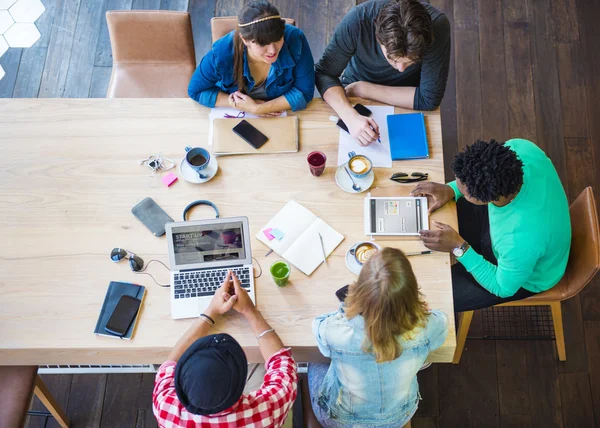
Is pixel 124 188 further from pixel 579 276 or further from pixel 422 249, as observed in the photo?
pixel 579 276

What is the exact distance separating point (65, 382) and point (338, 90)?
1848 mm

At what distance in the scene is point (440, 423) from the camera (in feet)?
7.59

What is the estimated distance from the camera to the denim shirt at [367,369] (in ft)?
4.62

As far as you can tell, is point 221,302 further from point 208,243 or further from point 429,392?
point 429,392

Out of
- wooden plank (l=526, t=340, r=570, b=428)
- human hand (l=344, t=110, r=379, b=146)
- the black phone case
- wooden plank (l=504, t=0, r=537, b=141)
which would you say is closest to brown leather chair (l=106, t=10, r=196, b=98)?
the black phone case

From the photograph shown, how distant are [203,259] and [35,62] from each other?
7.41 feet

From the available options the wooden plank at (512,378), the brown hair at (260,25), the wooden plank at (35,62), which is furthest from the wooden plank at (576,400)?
the wooden plank at (35,62)

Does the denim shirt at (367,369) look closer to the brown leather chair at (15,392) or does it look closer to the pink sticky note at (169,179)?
the pink sticky note at (169,179)

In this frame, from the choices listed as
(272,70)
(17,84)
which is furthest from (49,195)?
(17,84)

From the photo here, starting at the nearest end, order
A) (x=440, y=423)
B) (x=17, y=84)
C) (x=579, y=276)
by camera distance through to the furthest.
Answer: (x=579, y=276), (x=440, y=423), (x=17, y=84)

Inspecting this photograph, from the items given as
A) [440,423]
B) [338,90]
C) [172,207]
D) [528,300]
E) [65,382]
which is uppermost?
[338,90]

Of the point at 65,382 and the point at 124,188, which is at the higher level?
the point at 124,188

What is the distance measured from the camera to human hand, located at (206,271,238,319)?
1.62 m

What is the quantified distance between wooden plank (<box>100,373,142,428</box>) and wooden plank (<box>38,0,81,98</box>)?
1744 mm
